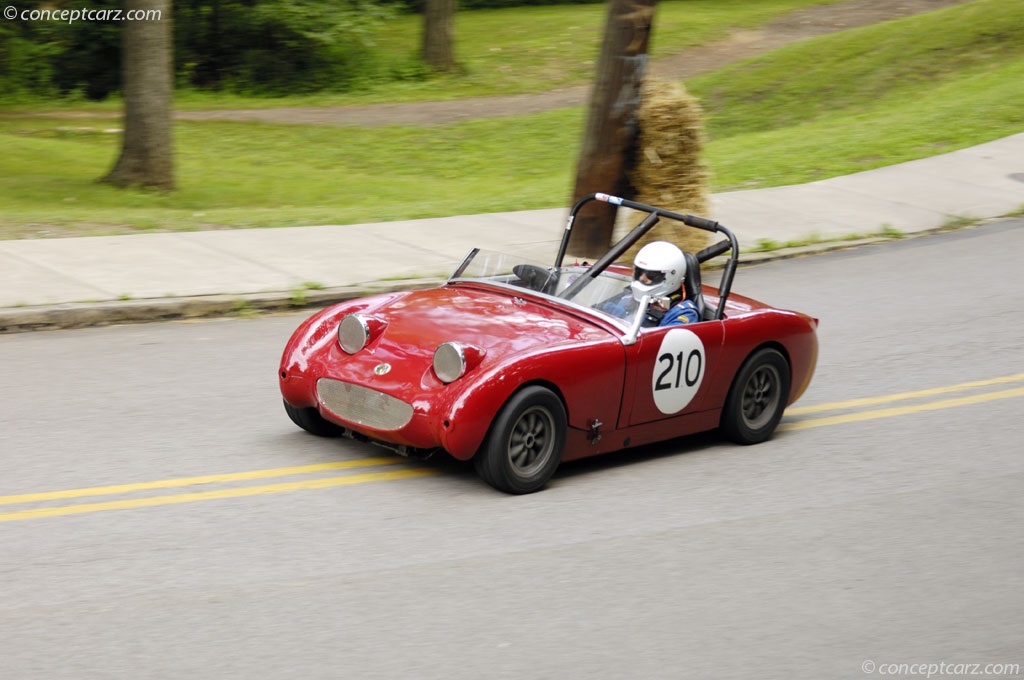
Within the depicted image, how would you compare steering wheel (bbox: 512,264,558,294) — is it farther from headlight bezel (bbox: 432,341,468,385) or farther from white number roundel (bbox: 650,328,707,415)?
headlight bezel (bbox: 432,341,468,385)

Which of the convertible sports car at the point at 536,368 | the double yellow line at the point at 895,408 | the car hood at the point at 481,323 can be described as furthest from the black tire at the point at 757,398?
the car hood at the point at 481,323

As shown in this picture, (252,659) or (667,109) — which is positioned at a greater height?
(667,109)

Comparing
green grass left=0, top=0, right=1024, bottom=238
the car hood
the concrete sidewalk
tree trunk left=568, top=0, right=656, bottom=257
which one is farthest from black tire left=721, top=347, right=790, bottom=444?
green grass left=0, top=0, right=1024, bottom=238

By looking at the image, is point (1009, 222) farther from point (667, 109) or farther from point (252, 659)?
point (252, 659)

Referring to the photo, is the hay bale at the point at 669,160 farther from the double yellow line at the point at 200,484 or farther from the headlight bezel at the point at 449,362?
the headlight bezel at the point at 449,362

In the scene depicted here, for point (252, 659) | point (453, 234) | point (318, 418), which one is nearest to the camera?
point (252, 659)

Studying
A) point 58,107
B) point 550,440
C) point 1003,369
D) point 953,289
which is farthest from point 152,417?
point 58,107

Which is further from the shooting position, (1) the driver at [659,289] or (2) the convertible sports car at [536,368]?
(1) the driver at [659,289]

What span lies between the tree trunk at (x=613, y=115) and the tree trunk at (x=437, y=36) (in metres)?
19.8

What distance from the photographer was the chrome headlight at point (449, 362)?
22.0ft

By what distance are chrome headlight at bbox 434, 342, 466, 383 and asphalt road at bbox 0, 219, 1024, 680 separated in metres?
0.65

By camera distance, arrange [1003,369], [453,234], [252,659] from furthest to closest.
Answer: [453,234] → [1003,369] → [252,659]

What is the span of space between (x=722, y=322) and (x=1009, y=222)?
9.51m

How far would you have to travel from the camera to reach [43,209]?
53.9 ft
